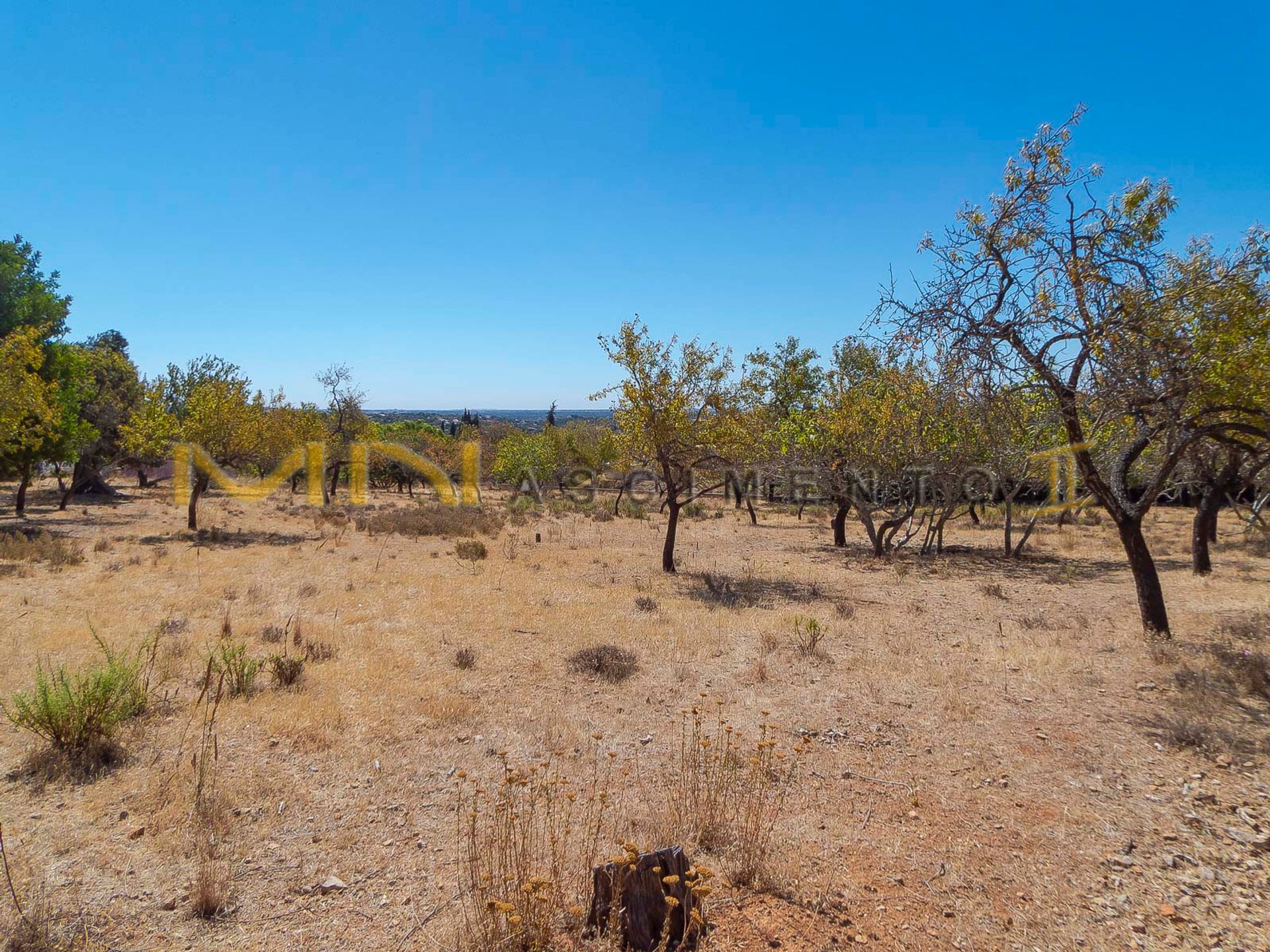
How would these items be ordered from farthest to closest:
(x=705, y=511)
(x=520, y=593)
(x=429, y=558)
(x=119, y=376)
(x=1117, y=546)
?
(x=705, y=511)
(x=119, y=376)
(x=1117, y=546)
(x=429, y=558)
(x=520, y=593)

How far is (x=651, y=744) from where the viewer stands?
19.9 ft

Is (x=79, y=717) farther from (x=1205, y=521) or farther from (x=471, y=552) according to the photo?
(x=1205, y=521)

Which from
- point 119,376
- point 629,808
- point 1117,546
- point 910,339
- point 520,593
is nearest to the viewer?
point 629,808

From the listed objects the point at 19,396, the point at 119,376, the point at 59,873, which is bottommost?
the point at 59,873

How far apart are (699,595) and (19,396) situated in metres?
17.0

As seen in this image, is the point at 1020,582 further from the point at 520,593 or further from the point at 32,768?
the point at 32,768

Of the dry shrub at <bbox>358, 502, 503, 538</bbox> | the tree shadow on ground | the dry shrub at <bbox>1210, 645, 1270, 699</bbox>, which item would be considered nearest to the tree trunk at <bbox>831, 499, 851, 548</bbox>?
the tree shadow on ground

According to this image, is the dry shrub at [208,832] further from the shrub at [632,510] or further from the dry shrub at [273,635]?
the shrub at [632,510]

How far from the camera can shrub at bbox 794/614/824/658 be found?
891 cm

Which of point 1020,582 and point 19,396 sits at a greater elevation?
point 19,396

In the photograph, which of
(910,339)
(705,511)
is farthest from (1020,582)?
(705,511)

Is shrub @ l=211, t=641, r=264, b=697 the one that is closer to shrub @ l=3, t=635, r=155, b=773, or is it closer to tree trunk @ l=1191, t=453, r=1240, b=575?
shrub @ l=3, t=635, r=155, b=773

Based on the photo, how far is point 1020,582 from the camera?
15070mm

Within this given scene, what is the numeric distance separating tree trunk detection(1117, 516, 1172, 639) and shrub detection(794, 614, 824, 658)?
14.5 ft
